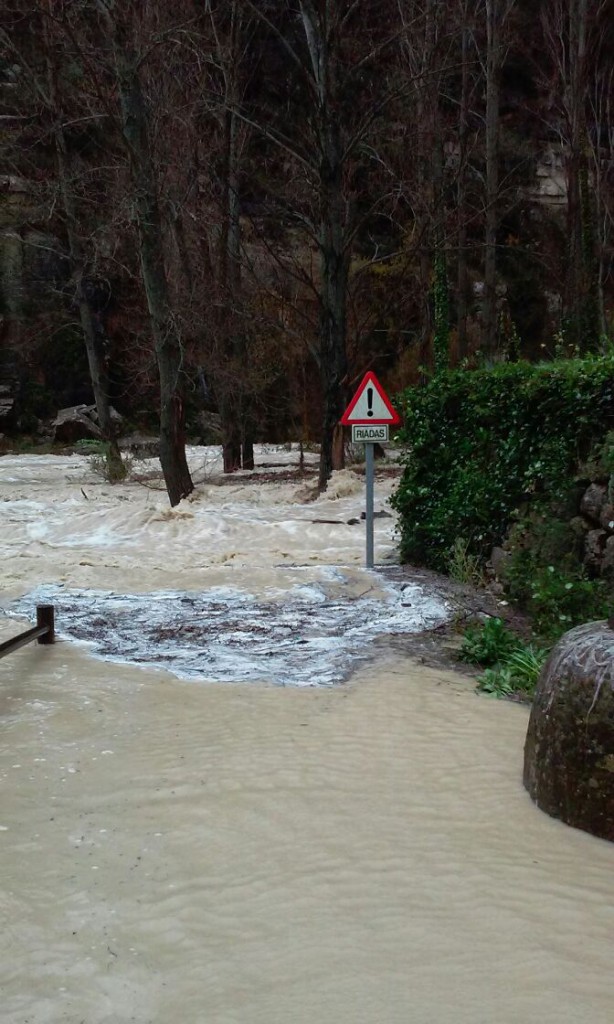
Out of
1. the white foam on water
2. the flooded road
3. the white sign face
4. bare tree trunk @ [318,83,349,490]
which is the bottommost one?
the flooded road

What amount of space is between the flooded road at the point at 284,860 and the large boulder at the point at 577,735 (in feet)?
0.38

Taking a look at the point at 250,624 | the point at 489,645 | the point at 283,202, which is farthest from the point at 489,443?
the point at 283,202

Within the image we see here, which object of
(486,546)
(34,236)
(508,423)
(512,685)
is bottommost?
(512,685)

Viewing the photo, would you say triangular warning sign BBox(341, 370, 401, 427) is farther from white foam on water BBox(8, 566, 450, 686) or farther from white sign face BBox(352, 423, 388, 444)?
white foam on water BBox(8, 566, 450, 686)

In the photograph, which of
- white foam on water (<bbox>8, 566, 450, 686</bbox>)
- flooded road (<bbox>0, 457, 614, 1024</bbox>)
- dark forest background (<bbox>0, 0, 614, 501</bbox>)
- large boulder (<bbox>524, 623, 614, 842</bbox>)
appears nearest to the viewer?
flooded road (<bbox>0, 457, 614, 1024</bbox>)

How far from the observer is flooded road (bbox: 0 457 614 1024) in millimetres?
2889

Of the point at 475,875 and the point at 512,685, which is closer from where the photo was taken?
the point at 475,875

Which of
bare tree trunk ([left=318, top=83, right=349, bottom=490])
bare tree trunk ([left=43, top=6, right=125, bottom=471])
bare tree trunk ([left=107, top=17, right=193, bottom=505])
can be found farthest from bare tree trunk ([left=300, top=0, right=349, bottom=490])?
bare tree trunk ([left=43, top=6, right=125, bottom=471])

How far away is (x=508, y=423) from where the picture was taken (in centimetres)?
848

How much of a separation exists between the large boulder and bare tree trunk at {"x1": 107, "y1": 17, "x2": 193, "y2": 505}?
11.4m

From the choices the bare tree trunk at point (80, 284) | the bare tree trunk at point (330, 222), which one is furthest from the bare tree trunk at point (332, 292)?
the bare tree trunk at point (80, 284)

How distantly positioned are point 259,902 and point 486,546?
5952mm

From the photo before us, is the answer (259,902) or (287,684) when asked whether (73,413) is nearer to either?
(287,684)

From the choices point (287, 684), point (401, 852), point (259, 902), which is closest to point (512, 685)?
point (287, 684)
